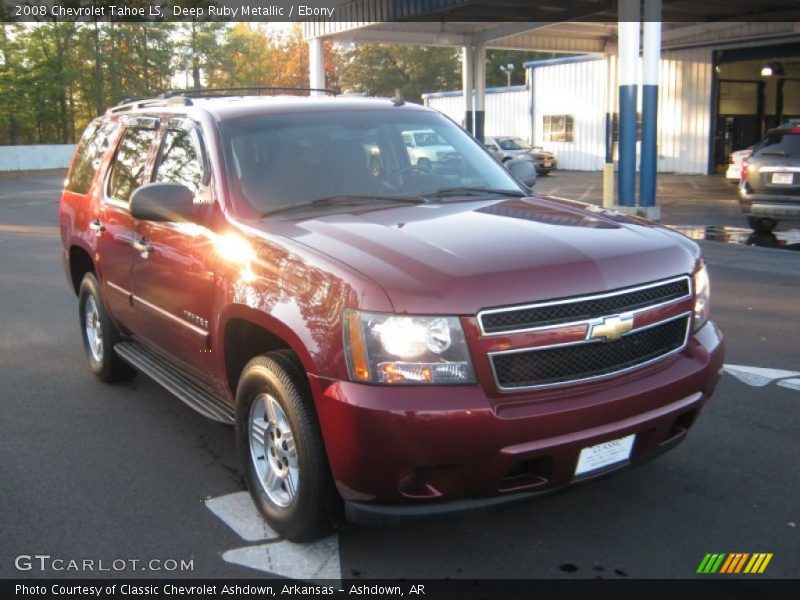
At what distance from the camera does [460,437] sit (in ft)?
9.46

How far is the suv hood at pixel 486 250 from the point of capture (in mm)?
2982

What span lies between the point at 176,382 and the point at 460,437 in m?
2.32

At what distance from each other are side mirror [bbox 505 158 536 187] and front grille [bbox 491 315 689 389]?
2.00m

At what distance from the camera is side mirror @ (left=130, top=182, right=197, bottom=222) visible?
3.93m

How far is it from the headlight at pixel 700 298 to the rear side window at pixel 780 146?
10028 mm

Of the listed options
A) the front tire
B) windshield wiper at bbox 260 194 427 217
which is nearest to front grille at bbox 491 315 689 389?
the front tire

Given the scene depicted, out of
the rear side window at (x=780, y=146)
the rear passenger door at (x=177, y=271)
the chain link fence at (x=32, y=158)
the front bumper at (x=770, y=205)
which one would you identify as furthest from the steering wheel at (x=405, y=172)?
the chain link fence at (x=32, y=158)

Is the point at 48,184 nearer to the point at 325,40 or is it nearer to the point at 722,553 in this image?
the point at 325,40

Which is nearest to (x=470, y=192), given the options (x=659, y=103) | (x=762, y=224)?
(x=762, y=224)

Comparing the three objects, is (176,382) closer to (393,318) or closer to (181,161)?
(181,161)

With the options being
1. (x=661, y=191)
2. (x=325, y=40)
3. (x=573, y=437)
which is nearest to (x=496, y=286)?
(x=573, y=437)

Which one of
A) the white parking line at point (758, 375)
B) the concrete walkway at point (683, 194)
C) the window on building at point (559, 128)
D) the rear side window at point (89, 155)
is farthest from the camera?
the window on building at point (559, 128)

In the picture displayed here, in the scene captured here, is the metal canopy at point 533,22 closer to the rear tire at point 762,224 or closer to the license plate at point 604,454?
the rear tire at point 762,224

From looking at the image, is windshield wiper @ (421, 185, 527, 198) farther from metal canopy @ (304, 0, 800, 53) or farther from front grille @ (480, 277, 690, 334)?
metal canopy @ (304, 0, 800, 53)
